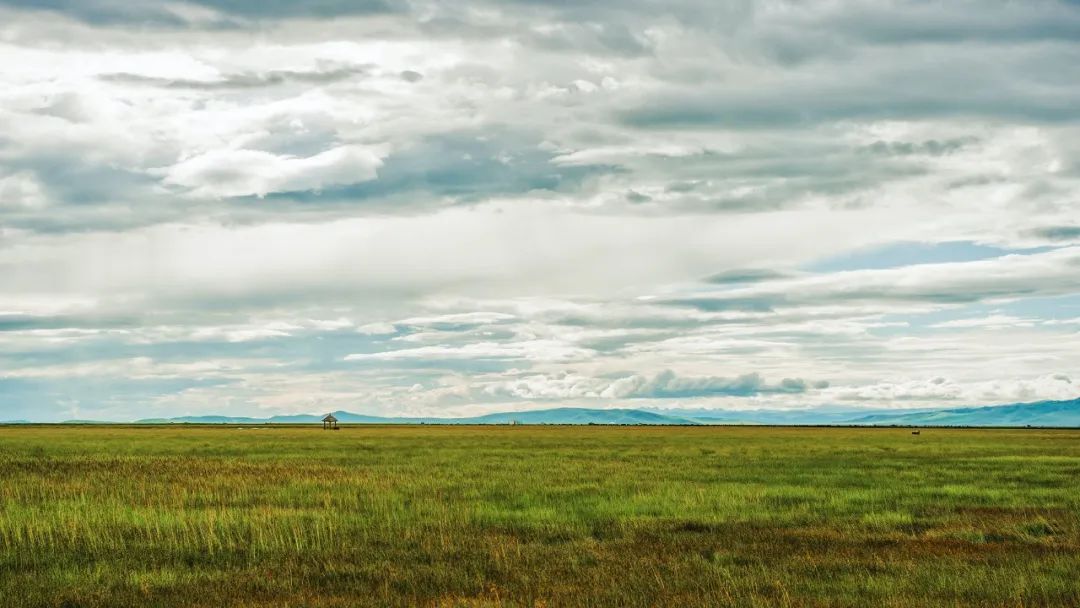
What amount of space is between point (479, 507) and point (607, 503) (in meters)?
4.14

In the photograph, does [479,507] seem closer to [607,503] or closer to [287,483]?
[607,503]

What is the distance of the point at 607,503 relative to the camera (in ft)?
95.9

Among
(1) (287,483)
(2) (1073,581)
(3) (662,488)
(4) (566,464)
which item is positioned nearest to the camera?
(2) (1073,581)

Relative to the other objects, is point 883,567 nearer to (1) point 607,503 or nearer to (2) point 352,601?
(2) point 352,601

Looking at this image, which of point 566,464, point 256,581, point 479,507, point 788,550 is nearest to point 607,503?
point 479,507

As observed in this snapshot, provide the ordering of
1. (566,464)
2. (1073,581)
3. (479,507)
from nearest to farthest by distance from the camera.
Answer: (1073,581) < (479,507) < (566,464)

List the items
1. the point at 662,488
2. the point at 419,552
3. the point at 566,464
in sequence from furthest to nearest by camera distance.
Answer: the point at 566,464
the point at 662,488
the point at 419,552

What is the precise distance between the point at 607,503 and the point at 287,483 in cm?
1420

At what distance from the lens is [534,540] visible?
2211 cm

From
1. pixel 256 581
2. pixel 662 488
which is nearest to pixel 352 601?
pixel 256 581

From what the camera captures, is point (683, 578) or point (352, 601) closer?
point (352, 601)

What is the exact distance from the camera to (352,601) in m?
14.9

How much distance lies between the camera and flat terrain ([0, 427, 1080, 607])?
15555mm

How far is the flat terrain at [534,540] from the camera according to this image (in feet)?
51.0
